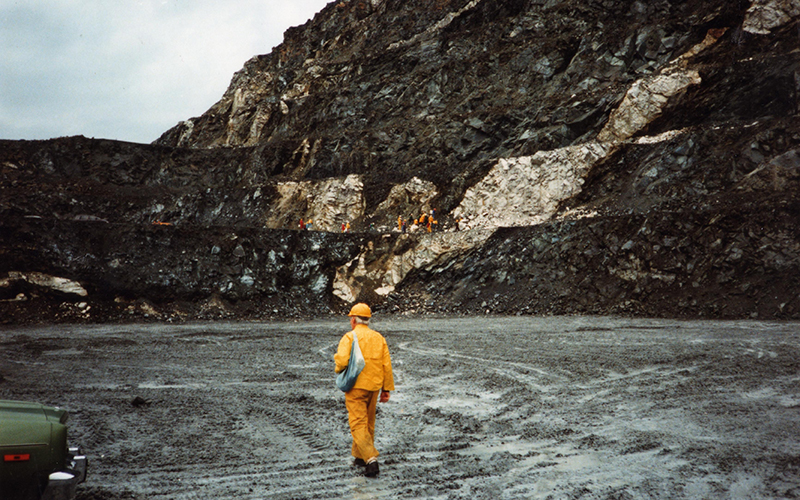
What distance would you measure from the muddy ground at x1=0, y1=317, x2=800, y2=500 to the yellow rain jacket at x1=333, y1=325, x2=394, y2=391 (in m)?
0.91

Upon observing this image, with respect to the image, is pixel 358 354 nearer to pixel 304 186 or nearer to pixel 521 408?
pixel 521 408

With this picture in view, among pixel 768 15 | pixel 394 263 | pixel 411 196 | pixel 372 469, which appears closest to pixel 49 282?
pixel 394 263

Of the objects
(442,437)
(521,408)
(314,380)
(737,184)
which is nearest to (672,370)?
(521,408)

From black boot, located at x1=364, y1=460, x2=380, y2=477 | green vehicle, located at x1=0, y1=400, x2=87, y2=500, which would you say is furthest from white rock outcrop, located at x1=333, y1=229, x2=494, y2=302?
green vehicle, located at x1=0, y1=400, x2=87, y2=500

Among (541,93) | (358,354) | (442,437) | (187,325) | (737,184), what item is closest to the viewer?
(358,354)

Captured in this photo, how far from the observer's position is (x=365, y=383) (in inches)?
185

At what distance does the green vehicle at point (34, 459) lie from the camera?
2.90 m

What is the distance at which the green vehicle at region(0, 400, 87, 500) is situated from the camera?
114 inches

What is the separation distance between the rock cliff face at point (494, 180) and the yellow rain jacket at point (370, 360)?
56.2ft

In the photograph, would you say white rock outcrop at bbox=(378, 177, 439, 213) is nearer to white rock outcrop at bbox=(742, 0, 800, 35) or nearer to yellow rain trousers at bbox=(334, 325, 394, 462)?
white rock outcrop at bbox=(742, 0, 800, 35)

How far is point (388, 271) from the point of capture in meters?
25.7

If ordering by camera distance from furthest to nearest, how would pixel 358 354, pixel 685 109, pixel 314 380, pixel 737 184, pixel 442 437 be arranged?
pixel 685 109, pixel 737 184, pixel 314 380, pixel 442 437, pixel 358 354

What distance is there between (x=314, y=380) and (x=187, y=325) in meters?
12.0

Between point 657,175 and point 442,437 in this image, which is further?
point 657,175
